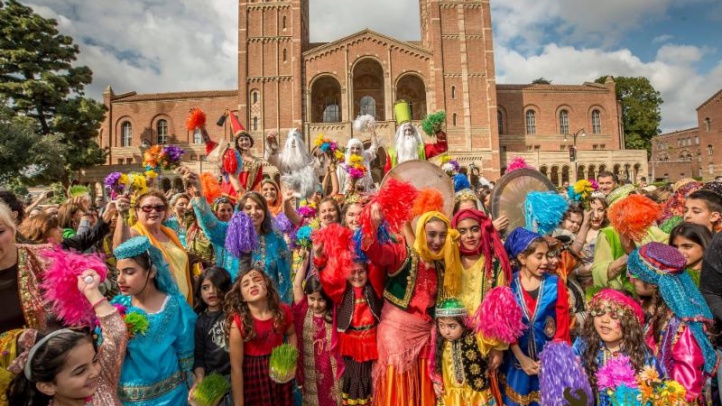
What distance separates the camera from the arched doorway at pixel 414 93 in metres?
37.8

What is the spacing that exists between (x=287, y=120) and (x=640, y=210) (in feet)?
109

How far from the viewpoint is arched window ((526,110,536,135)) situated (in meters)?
43.7

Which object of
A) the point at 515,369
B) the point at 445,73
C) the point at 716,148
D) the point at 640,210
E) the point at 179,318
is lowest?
the point at 515,369

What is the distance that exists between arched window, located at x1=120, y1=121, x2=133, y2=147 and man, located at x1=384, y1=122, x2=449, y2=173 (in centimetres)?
4284

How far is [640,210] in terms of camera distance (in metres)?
3.83

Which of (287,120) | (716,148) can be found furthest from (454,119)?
(716,148)

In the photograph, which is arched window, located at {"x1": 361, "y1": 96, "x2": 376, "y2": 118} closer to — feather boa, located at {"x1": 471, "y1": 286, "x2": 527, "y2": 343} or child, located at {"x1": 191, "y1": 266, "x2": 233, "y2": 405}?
child, located at {"x1": 191, "y1": 266, "x2": 233, "y2": 405}

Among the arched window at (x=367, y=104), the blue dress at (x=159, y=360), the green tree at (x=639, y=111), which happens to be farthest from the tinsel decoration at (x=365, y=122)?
the green tree at (x=639, y=111)

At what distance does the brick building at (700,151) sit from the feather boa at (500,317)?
45231mm

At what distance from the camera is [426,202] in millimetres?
3309

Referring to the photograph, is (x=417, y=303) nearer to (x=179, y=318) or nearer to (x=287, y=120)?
(x=179, y=318)

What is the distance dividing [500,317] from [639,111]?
5712 cm

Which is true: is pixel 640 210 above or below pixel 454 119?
below

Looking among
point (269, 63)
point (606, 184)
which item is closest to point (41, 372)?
point (606, 184)
